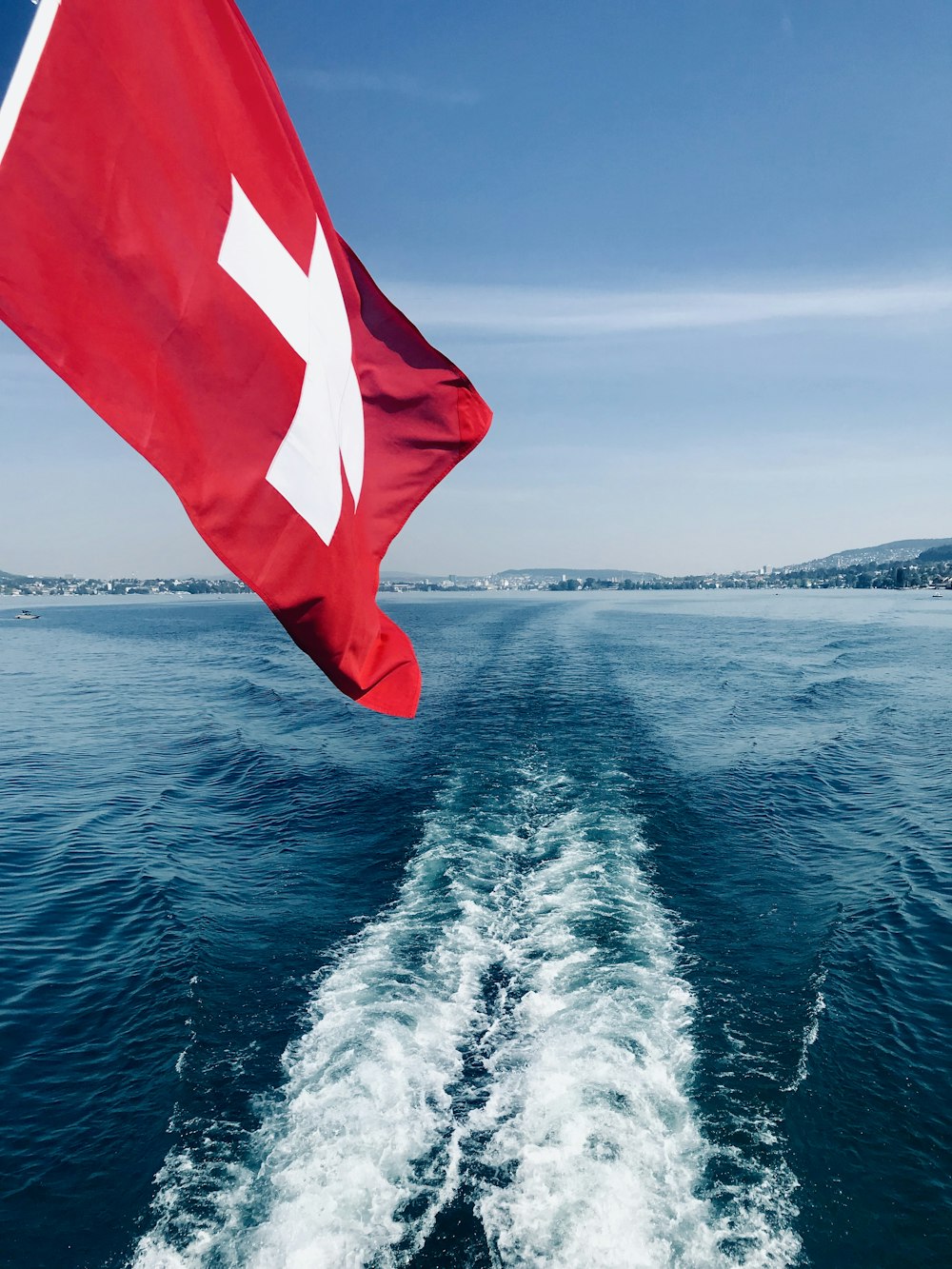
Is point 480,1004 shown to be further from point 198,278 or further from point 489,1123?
point 198,278

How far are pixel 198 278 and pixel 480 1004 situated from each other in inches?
595

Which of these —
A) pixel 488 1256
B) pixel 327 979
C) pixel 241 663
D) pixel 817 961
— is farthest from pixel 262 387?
pixel 241 663

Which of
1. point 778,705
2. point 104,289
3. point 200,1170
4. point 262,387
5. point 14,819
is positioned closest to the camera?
point 104,289

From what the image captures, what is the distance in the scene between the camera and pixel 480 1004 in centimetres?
1484

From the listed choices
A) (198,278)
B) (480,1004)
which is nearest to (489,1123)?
(480,1004)

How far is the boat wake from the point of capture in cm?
966

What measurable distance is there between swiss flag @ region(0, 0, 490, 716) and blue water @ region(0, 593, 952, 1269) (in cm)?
991

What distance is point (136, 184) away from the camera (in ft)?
10.7

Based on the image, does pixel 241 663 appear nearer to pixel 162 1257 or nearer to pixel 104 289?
pixel 162 1257

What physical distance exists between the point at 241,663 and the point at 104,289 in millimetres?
64631

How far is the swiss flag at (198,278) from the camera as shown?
291cm

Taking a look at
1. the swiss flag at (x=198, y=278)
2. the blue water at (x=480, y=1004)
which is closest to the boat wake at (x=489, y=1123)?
the blue water at (x=480, y=1004)

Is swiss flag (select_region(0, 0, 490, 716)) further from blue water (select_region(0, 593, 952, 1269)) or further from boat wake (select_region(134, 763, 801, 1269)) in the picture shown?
blue water (select_region(0, 593, 952, 1269))

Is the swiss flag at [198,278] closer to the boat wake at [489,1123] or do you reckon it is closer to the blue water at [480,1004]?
the boat wake at [489,1123]
